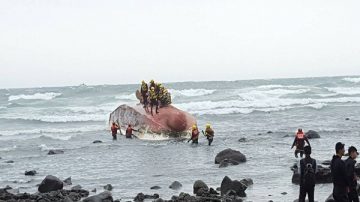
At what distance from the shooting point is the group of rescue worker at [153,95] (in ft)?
108

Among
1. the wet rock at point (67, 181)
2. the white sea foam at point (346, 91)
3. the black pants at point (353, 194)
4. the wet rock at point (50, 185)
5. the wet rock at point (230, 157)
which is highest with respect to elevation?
the white sea foam at point (346, 91)

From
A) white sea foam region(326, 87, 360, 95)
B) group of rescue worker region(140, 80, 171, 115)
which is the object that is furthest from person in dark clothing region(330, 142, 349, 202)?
white sea foam region(326, 87, 360, 95)

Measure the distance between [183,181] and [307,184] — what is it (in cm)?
725

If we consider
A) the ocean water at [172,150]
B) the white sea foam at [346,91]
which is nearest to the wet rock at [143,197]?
the ocean water at [172,150]

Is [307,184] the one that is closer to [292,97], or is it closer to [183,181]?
[183,181]

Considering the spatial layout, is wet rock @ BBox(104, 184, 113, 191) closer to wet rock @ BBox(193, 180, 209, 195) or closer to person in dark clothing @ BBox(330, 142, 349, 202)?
wet rock @ BBox(193, 180, 209, 195)

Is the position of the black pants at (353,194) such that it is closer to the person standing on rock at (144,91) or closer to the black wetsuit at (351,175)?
the black wetsuit at (351,175)

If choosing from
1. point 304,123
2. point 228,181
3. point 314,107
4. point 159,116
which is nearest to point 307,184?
point 228,181

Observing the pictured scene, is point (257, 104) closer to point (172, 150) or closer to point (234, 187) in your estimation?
point (172, 150)

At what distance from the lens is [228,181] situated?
15727mm

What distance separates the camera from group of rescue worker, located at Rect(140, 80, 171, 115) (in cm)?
3306

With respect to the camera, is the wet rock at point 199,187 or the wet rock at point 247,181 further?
the wet rock at point 247,181

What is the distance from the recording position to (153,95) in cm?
3312

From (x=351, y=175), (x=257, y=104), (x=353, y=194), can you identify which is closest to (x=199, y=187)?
(x=353, y=194)
